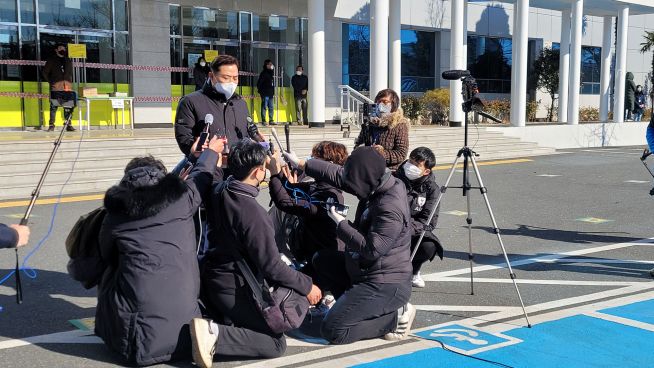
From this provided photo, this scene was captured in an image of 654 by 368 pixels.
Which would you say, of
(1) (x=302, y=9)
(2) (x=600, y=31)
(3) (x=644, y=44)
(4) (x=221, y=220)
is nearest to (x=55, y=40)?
(1) (x=302, y=9)

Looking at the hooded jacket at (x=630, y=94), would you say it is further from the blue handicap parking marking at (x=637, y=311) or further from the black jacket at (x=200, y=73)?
the blue handicap parking marking at (x=637, y=311)

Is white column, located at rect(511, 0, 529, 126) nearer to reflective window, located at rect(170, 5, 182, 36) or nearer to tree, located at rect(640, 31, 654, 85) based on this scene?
reflective window, located at rect(170, 5, 182, 36)

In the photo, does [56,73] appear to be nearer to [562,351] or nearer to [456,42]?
[456,42]

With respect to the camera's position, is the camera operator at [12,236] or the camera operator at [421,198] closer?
the camera operator at [12,236]

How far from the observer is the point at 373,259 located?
4723 millimetres

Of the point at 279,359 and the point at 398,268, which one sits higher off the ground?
the point at 398,268

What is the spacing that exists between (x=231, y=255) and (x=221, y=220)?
24 cm

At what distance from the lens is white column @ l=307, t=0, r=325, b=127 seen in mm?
18781

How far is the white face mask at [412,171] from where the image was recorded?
611cm

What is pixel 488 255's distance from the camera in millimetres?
7688

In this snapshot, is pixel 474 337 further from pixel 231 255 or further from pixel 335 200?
pixel 231 255

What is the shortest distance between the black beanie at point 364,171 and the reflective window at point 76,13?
603 inches

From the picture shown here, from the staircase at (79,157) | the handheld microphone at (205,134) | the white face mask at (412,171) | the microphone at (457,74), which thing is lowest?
the staircase at (79,157)

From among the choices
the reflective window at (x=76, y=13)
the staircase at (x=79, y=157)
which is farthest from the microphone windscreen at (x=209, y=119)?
the reflective window at (x=76, y=13)
